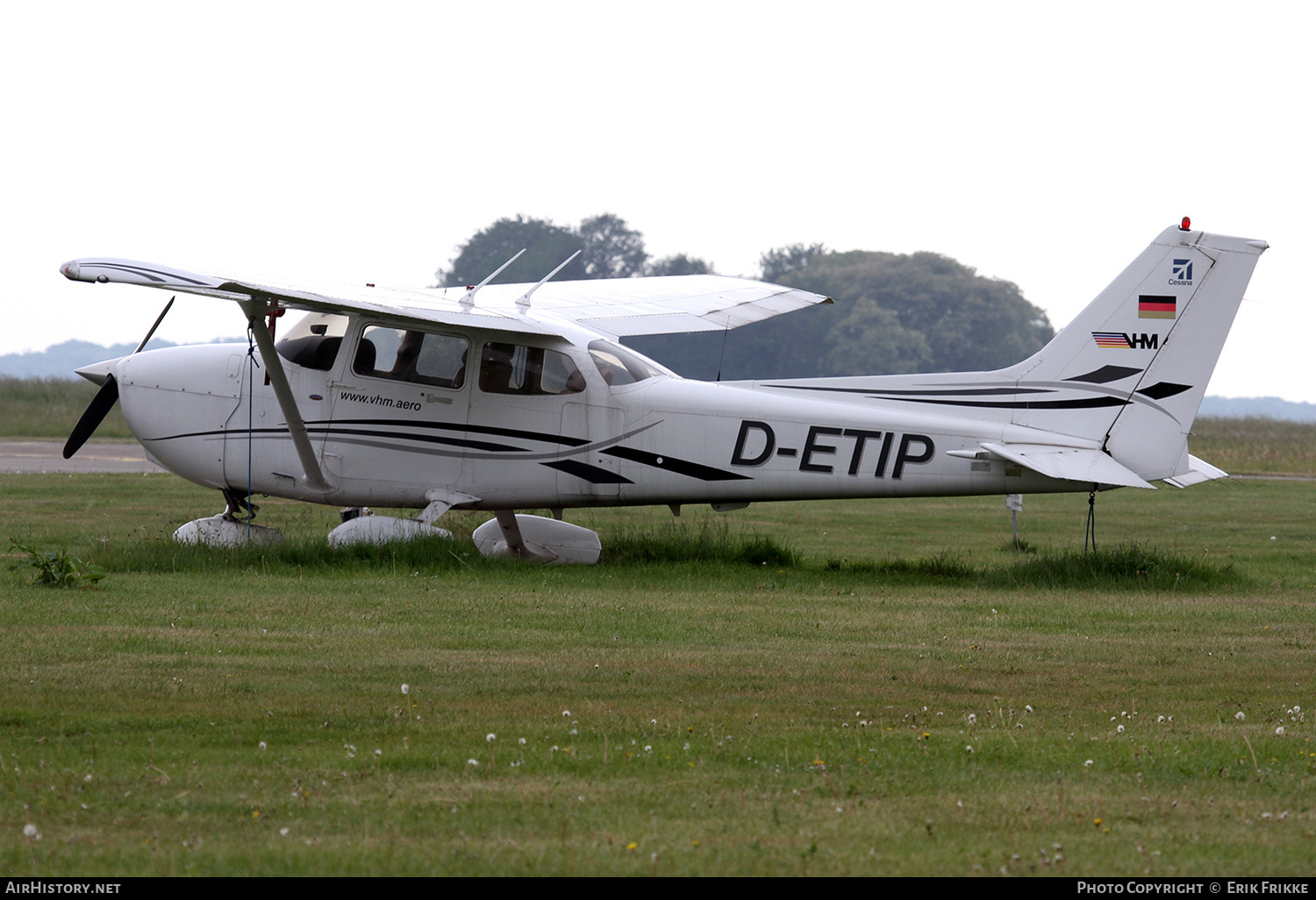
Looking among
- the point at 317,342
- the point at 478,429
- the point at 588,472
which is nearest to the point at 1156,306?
the point at 588,472

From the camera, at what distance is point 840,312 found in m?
94.5

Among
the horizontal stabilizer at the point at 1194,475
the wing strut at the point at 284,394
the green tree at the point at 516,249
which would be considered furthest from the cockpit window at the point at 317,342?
the green tree at the point at 516,249

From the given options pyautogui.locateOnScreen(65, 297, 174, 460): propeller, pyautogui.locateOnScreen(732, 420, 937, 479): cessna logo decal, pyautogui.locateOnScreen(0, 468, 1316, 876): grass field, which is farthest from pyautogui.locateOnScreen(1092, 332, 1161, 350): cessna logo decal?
pyautogui.locateOnScreen(65, 297, 174, 460): propeller

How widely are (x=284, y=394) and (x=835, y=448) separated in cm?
536

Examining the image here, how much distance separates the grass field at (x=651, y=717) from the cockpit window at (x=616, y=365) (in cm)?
190

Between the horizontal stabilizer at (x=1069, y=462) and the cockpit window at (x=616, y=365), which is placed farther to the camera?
the cockpit window at (x=616, y=365)

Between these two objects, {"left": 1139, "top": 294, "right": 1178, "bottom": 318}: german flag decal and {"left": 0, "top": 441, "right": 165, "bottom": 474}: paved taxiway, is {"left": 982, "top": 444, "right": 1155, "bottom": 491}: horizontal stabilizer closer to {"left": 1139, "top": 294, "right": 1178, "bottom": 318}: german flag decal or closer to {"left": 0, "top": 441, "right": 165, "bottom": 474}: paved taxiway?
{"left": 1139, "top": 294, "right": 1178, "bottom": 318}: german flag decal

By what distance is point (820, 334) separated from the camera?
91125 millimetres

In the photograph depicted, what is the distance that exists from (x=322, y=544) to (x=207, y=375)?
2504 millimetres

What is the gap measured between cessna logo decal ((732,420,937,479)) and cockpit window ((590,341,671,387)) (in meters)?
1.22

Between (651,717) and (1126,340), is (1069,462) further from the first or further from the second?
(651,717)

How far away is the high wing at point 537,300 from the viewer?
34.9ft

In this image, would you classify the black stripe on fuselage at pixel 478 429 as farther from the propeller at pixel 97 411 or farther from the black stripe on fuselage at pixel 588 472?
the propeller at pixel 97 411
